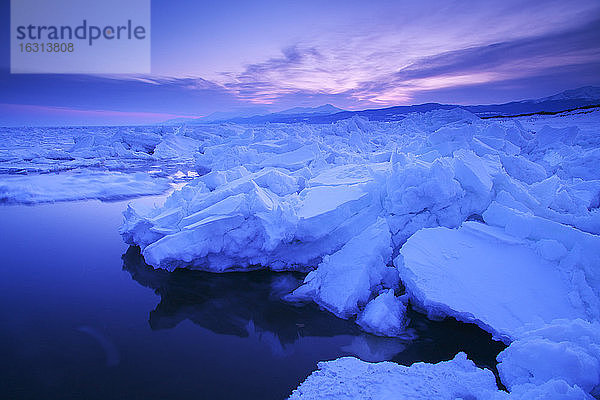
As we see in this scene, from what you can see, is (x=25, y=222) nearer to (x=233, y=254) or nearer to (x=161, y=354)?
(x=233, y=254)

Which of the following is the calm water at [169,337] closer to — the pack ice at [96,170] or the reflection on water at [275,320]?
the reflection on water at [275,320]

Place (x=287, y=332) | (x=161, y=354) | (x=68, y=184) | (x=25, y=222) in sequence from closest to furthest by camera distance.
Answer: (x=161, y=354) < (x=287, y=332) < (x=25, y=222) < (x=68, y=184)

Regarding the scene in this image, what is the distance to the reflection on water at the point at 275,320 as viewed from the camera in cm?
346

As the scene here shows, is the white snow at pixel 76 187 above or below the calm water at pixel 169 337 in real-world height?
above

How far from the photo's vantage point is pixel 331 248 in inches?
209

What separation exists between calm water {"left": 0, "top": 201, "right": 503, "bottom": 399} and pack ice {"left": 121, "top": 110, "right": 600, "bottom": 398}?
0.95ft

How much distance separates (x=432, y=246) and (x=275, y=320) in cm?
217

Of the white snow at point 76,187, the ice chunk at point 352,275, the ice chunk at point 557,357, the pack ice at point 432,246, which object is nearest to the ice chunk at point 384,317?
the pack ice at point 432,246

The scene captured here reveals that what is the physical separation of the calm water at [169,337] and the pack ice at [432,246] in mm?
290

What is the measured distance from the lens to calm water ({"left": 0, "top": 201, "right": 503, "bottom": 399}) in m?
3.07

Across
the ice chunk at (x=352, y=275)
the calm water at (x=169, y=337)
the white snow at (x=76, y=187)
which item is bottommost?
the calm water at (x=169, y=337)

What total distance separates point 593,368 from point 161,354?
11.9 feet

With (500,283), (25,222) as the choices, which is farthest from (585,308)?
(25,222)

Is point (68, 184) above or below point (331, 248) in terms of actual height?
above
